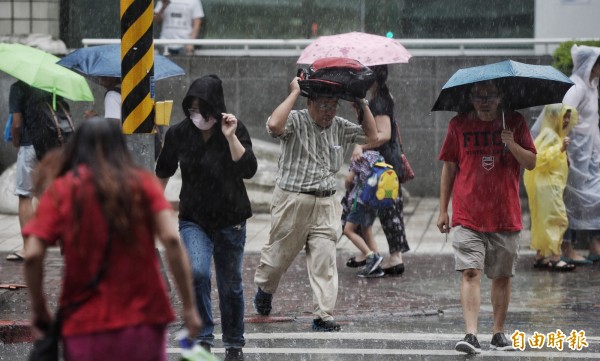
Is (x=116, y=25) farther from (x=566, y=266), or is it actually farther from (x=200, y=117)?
(x=200, y=117)

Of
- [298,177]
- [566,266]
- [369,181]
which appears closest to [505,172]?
[298,177]

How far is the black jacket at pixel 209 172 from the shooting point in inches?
278

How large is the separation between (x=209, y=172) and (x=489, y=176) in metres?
1.83

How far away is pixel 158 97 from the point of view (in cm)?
1552

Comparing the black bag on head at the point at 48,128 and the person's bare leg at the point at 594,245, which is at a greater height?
the black bag on head at the point at 48,128

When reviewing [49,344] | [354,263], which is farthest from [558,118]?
[49,344]

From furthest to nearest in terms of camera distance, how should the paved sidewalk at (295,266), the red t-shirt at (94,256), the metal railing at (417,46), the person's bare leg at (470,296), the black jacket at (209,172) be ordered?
the metal railing at (417,46)
the paved sidewalk at (295,266)
the person's bare leg at (470,296)
the black jacket at (209,172)
the red t-shirt at (94,256)

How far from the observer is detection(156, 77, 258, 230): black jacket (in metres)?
7.06

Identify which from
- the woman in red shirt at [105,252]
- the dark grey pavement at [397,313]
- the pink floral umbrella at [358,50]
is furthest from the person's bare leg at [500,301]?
the woman in red shirt at [105,252]

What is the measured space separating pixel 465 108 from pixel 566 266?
Result: 355 centimetres

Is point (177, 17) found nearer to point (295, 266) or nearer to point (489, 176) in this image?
point (295, 266)

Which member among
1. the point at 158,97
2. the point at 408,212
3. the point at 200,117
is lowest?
the point at 408,212

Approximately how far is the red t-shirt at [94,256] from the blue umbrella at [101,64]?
5.47m

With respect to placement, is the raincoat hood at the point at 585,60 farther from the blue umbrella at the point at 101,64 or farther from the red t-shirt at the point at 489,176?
the blue umbrella at the point at 101,64
